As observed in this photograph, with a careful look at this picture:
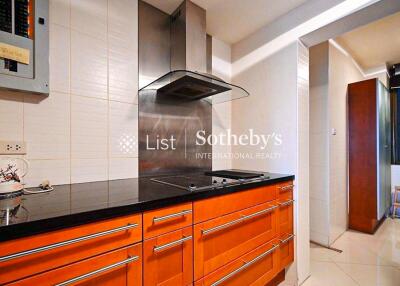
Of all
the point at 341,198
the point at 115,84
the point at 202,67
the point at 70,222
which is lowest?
the point at 341,198

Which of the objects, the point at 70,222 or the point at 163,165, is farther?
the point at 163,165

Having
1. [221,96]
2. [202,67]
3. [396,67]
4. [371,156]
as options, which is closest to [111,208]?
[202,67]

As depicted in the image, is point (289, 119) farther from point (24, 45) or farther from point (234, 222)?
point (24, 45)

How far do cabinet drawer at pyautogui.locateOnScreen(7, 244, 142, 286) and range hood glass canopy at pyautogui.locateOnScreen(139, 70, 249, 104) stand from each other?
101cm

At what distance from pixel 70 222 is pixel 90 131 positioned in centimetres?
76

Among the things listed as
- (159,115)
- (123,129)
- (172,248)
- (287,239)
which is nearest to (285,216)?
(287,239)

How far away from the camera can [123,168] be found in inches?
56.2

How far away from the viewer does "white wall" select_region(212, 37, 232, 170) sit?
2.06 m

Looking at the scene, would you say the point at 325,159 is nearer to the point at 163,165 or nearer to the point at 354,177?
the point at 354,177

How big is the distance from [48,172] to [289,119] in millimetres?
1728

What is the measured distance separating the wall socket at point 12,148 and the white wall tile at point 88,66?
396 mm

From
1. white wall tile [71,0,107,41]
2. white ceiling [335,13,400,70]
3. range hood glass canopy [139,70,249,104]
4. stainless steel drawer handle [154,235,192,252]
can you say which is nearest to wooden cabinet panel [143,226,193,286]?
stainless steel drawer handle [154,235,192,252]

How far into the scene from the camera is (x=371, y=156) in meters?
2.62

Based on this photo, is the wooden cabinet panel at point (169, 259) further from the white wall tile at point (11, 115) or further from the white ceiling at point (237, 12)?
the white ceiling at point (237, 12)
